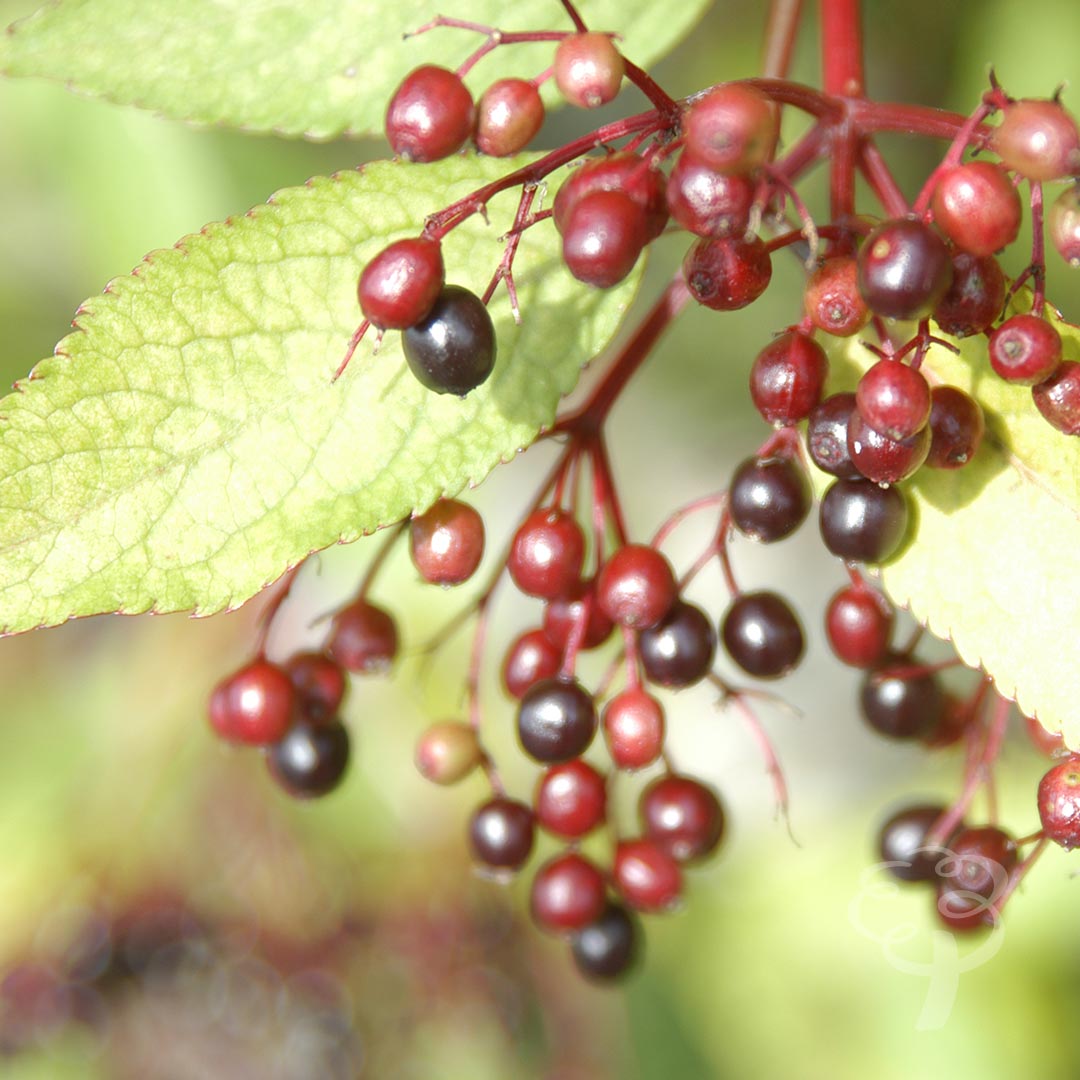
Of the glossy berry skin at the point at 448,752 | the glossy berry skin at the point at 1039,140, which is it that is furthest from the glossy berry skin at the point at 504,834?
the glossy berry skin at the point at 1039,140

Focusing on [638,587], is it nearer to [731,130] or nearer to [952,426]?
[952,426]

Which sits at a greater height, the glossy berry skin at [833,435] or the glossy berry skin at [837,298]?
the glossy berry skin at [837,298]

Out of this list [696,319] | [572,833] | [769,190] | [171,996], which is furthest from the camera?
[696,319]

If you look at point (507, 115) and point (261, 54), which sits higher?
point (261, 54)

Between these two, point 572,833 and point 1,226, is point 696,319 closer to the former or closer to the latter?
point 1,226

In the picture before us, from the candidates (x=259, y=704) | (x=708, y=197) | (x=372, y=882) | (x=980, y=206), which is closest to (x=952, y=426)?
(x=980, y=206)

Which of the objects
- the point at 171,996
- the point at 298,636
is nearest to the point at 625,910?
the point at 171,996

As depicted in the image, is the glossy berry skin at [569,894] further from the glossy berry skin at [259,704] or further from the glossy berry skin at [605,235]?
the glossy berry skin at [605,235]
